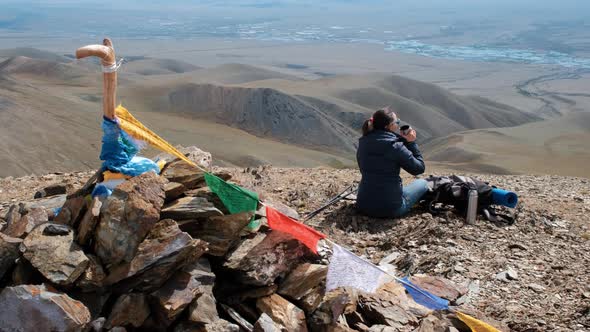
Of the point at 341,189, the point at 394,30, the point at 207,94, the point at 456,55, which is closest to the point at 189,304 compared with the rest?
the point at 341,189

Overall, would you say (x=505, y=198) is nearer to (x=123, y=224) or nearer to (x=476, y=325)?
(x=476, y=325)

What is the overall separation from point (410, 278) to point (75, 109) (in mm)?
33659

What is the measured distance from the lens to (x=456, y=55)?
126438mm

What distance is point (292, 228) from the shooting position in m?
5.56

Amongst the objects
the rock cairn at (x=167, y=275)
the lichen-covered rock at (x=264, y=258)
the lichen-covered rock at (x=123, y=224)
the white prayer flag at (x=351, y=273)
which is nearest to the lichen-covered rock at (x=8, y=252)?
the rock cairn at (x=167, y=275)

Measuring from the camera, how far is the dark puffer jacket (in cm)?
732

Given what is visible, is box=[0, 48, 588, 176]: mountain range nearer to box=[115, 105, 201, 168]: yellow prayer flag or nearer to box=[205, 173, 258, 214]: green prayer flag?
box=[115, 105, 201, 168]: yellow prayer flag

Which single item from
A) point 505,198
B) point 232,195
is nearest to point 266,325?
point 232,195

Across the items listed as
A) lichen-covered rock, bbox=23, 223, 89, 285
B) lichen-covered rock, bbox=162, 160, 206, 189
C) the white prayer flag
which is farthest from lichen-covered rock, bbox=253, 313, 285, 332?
lichen-covered rock, bbox=162, 160, 206, 189

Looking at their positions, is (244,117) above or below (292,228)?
below

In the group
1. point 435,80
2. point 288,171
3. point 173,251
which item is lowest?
point 435,80

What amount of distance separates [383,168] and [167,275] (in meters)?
3.58

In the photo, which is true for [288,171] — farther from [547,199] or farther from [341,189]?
[547,199]

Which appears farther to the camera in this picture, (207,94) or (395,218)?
(207,94)
